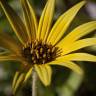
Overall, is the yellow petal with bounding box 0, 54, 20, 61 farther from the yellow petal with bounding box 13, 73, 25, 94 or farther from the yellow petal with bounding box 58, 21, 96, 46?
the yellow petal with bounding box 58, 21, 96, 46

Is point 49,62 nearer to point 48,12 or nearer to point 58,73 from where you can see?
point 48,12

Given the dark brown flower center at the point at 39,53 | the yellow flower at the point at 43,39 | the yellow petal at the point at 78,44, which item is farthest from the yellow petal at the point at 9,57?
the yellow petal at the point at 78,44

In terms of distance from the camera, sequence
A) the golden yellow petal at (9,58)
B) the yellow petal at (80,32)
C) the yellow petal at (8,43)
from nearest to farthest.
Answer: the golden yellow petal at (9,58) → the yellow petal at (8,43) → the yellow petal at (80,32)

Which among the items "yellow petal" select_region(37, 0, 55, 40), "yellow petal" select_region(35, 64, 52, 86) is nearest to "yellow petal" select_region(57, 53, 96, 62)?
"yellow petal" select_region(35, 64, 52, 86)


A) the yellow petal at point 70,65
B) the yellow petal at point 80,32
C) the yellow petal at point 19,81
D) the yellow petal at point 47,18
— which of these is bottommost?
the yellow petal at point 19,81

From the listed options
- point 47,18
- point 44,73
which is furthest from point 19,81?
point 47,18

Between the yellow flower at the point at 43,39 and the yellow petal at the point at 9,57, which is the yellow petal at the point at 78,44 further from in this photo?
the yellow petal at the point at 9,57

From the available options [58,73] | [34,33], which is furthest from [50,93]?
[34,33]
